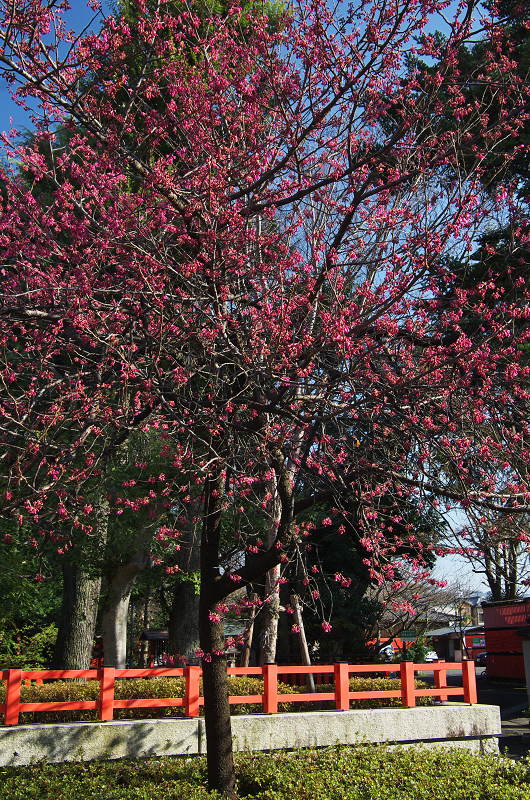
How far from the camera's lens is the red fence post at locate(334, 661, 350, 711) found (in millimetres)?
10648

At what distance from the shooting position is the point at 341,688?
1072 centimetres

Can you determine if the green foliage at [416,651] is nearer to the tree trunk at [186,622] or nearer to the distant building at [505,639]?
the distant building at [505,639]

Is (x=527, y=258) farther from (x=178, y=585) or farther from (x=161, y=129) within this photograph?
(x=178, y=585)

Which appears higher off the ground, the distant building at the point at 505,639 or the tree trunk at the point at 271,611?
the tree trunk at the point at 271,611

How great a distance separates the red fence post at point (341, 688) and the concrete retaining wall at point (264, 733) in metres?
0.39

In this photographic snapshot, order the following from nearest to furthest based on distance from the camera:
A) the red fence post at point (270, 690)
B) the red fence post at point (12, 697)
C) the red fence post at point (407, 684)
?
the red fence post at point (12, 697) < the red fence post at point (270, 690) < the red fence post at point (407, 684)

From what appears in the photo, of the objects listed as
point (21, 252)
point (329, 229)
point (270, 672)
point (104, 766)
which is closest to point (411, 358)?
point (329, 229)

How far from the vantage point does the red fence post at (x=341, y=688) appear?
10.6m

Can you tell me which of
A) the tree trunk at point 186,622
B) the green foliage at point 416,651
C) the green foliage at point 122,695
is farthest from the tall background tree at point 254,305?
the green foliage at point 416,651

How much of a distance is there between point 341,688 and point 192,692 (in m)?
2.55

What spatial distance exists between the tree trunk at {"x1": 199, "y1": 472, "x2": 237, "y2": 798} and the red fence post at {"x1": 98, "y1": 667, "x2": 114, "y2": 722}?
7.67 ft

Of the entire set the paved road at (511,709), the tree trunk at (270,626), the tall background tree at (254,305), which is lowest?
the paved road at (511,709)

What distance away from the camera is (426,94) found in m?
6.88

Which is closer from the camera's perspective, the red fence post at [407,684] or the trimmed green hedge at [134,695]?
the trimmed green hedge at [134,695]
